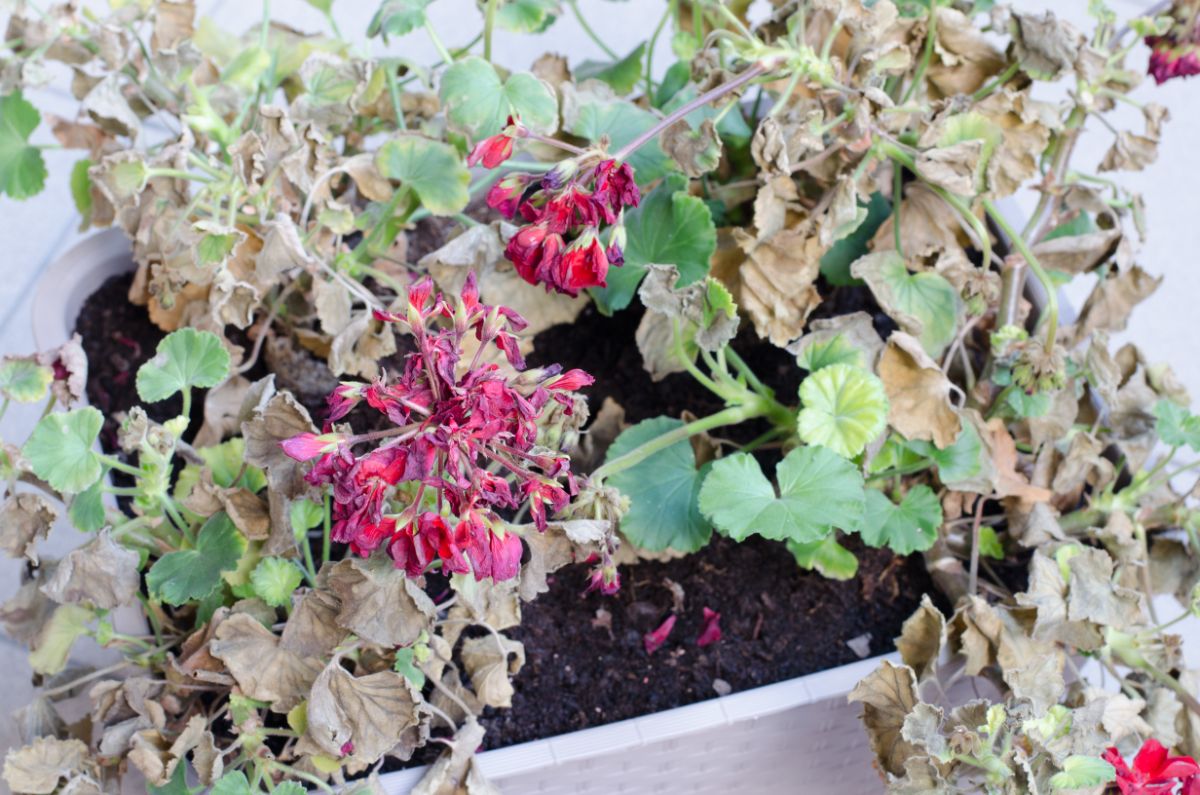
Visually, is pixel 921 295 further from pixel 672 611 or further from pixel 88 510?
pixel 88 510

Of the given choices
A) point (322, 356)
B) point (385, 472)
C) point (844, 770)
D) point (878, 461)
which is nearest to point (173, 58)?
point (322, 356)

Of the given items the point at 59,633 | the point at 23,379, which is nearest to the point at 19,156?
the point at 23,379

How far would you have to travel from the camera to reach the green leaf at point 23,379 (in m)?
0.69

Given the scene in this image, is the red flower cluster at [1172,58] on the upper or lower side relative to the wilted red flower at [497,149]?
lower

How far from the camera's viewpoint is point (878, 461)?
30.7 inches

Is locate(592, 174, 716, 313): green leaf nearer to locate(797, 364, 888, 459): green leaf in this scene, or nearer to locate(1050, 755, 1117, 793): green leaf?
locate(797, 364, 888, 459): green leaf

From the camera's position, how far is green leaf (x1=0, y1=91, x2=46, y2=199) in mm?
854

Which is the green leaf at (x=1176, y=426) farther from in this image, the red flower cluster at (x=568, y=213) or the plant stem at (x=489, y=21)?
the plant stem at (x=489, y=21)

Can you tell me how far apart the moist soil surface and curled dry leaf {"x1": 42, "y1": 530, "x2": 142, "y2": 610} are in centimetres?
26

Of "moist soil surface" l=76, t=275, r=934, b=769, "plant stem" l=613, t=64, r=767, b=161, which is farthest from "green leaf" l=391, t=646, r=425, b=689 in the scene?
"plant stem" l=613, t=64, r=767, b=161

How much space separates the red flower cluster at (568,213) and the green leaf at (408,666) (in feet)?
0.77

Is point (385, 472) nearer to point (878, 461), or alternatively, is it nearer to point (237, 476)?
point (237, 476)

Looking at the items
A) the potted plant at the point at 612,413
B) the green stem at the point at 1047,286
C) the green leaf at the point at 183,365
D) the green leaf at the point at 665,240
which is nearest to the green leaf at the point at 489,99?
the potted plant at the point at 612,413

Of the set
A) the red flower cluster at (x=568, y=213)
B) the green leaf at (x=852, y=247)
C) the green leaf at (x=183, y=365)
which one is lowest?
the green leaf at (x=852, y=247)
